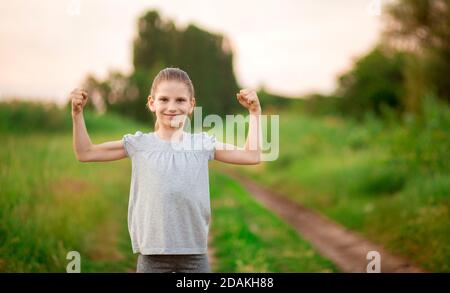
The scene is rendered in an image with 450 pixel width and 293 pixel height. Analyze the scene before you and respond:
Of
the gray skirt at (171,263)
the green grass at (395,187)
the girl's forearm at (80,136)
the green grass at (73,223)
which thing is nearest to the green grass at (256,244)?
the green grass at (73,223)

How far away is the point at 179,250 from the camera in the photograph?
8.55 feet

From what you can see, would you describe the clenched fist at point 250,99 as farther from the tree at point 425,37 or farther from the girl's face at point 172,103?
the tree at point 425,37

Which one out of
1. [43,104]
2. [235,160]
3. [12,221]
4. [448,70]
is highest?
[448,70]

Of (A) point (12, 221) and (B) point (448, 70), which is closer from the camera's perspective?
(A) point (12, 221)

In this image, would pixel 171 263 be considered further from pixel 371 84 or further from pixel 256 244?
pixel 371 84

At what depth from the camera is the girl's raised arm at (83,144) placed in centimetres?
261

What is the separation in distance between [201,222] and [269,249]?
4.12 metres

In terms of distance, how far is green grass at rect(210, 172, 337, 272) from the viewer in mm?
5727

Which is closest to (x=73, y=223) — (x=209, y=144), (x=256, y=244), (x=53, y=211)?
(x=53, y=211)

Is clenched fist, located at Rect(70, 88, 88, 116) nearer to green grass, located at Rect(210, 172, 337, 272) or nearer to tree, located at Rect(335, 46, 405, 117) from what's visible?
green grass, located at Rect(210, 172, 337, 272)

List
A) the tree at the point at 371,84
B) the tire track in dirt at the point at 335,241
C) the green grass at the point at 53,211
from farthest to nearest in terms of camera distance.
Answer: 1. the tree at the point at 371,84
2. the tire track in dirt at the point at 335,241
3. the green grass at the point at 53,211

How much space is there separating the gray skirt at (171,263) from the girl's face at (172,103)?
0.60m
